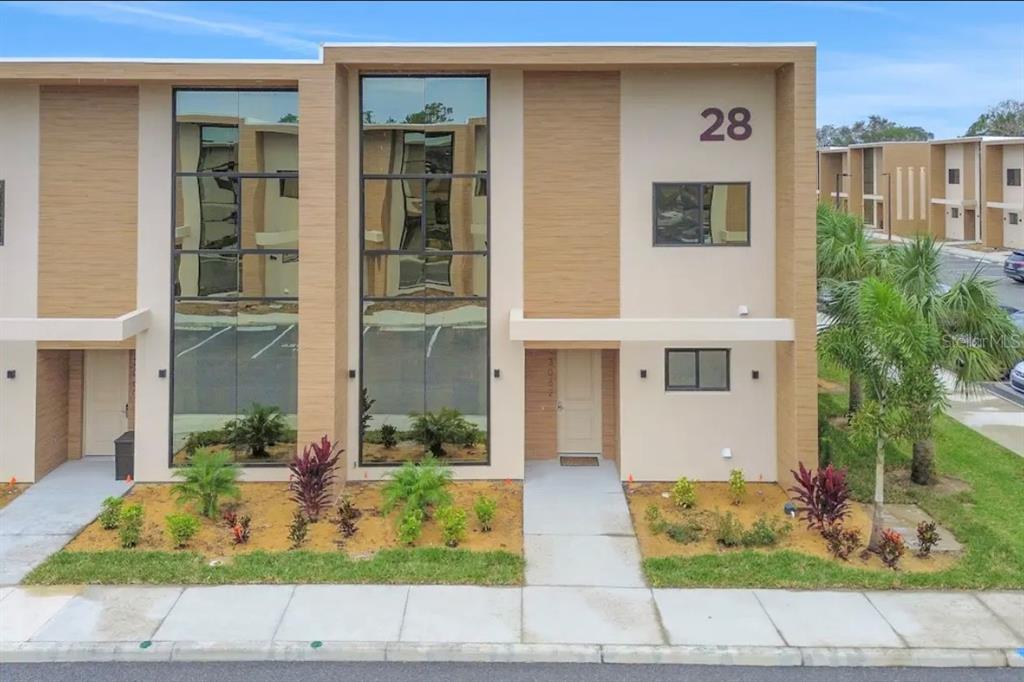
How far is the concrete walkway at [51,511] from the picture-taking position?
483 inches

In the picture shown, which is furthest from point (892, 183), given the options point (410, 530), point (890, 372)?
point (410, 530)

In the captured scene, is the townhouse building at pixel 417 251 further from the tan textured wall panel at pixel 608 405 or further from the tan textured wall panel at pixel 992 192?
the tan textured wall panel at pixel 992 192

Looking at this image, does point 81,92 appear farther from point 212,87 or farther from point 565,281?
point 565,281

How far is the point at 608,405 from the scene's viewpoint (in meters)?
17.1

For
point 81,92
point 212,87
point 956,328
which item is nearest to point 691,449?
point 956,328

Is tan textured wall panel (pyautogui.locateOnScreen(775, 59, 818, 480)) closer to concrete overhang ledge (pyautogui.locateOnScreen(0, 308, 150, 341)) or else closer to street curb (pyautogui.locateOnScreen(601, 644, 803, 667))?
street curb (pyautogui.locateOnScreen(601, 644, 803, 667))

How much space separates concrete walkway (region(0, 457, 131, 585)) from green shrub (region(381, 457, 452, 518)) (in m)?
4.59

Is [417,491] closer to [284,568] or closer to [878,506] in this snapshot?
[284,568]

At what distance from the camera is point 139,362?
15672 mm

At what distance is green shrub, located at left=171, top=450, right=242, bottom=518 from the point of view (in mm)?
13695

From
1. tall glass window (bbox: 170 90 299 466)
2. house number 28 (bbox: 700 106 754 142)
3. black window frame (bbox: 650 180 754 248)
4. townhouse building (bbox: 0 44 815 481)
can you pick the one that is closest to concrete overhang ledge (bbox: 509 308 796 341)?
townhouse building (bbox: 0 44 815 481)

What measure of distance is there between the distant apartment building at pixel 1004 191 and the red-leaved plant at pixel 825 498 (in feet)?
144

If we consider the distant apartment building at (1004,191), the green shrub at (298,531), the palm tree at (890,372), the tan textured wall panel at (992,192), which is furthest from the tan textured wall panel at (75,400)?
the tan textured wall panel at (992,192)

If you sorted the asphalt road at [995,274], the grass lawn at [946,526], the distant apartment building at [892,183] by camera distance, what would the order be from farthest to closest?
the distant apartment building at [892,183], the asphalt road at [995,274], the grass lawn at [946,526]
